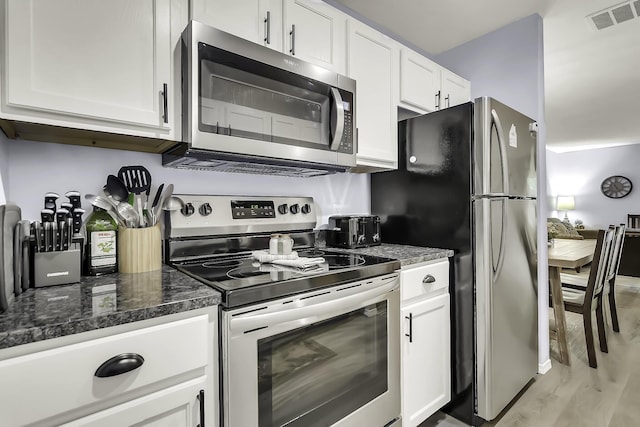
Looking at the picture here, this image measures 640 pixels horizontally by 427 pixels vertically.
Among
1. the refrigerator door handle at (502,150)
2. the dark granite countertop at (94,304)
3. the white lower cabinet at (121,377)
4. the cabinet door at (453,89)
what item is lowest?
the white lower cabinet at (121,377)

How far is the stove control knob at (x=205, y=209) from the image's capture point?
1486 mm

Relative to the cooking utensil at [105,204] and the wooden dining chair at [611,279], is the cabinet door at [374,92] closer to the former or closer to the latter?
the cooking utensil at [105,204]

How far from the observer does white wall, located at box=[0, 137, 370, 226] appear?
3.88 ft

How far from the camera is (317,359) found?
1.17 metres

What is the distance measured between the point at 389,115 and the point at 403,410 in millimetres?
1566

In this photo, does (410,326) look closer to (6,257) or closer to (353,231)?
(353,231)

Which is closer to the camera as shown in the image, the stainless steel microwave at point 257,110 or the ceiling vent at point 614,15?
the stainless steel microwave at point 257,110

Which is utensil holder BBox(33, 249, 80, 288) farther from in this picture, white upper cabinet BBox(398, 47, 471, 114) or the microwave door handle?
white upper cabinet BBox(398, 47, 471, 114)

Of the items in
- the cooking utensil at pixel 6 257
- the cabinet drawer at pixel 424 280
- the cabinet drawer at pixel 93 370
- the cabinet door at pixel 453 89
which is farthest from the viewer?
the cabinet door at pixel 453 89

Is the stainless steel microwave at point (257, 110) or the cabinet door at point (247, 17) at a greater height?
the cabinet door at point (247, 17)

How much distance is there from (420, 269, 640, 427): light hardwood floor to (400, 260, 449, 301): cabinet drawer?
77 centimetres

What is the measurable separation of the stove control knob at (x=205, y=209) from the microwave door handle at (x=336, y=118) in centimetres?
64

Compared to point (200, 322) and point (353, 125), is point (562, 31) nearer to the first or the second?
point (353, 125)

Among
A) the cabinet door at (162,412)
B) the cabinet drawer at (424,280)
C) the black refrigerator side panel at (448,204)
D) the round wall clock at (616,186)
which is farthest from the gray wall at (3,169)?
the round wall clock at (616,186)
